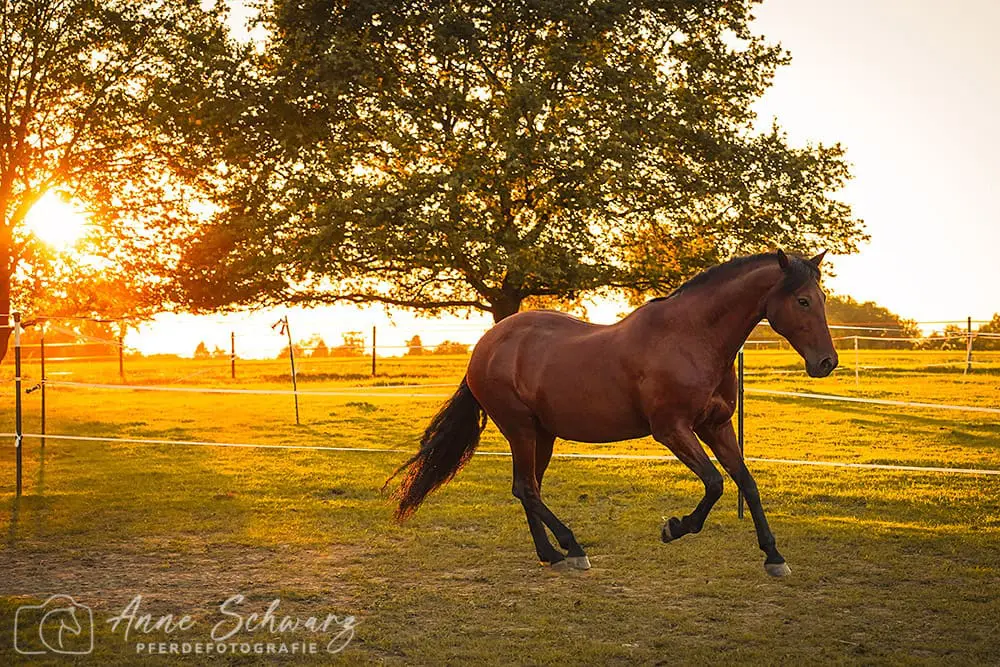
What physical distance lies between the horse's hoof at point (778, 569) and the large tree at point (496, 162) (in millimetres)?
7134

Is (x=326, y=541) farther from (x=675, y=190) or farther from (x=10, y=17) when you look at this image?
(x=10, y=17)

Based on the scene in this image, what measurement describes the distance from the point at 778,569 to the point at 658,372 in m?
1.53

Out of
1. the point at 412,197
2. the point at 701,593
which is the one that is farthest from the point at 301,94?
the point at 701,593

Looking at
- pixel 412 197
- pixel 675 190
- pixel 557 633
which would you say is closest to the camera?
pixel 557 633

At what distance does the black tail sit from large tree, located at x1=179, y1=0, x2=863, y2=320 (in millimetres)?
5360

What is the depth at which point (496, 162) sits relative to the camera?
13.0 meters

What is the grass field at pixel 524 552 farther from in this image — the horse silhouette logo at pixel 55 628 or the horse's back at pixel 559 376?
the horse's back at pixel 559 376

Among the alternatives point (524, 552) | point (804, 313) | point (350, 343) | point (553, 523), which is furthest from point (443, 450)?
point (350, 343)

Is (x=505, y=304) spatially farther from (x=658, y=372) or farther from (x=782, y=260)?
(x=782, y=260)

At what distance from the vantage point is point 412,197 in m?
12.9

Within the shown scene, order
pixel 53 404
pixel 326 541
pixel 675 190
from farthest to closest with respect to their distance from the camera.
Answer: pixel 53 404 < pixel 675 190 < pixel 326 541

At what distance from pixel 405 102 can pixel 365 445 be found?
5321 mm

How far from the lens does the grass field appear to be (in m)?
4.82

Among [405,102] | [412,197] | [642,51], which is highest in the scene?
[642,51]
